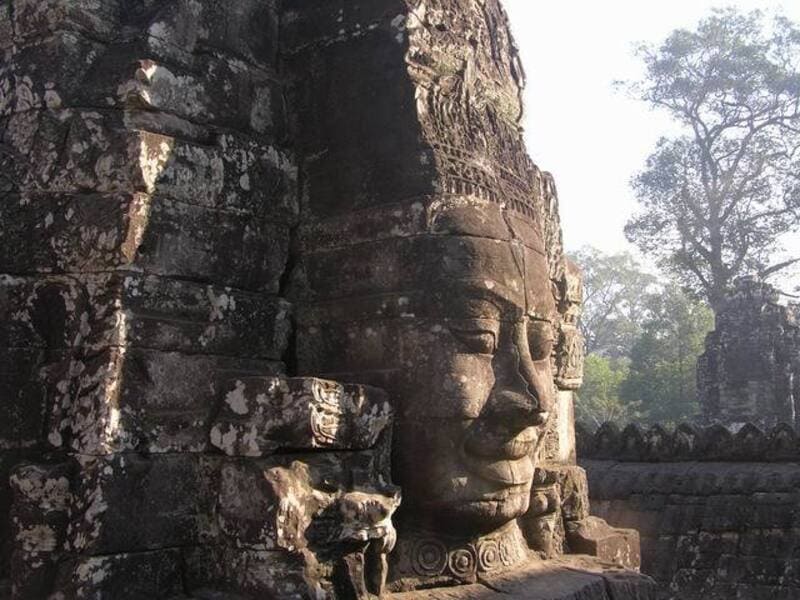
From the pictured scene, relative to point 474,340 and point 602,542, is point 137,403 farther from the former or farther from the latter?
point 602,542

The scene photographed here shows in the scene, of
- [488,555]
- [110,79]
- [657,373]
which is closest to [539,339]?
[488,555]

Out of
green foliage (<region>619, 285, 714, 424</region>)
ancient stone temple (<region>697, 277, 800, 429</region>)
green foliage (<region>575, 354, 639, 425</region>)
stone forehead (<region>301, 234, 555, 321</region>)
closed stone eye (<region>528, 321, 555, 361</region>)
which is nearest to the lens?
stone forehead (<region>301, 234, 555, 321</region>)

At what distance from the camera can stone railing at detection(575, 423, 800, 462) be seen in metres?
8.18

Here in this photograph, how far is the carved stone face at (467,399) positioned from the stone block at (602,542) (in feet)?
4.17

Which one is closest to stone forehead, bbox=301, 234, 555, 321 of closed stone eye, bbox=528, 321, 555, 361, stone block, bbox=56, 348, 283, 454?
closed stone eye, bbox=528, 321, 555, 361

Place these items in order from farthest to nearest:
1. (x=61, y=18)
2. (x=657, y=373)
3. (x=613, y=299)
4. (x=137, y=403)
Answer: (x=613, y=299) → (x=657, y=373) → (x=61, y=18) → (x=137, y=403)

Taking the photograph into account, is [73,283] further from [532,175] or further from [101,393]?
[532,175]

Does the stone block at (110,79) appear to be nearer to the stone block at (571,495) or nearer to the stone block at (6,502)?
the stone block at (6,502)

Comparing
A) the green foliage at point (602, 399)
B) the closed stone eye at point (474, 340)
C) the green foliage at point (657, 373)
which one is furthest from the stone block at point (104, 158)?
the green foliage at point (602, 399)

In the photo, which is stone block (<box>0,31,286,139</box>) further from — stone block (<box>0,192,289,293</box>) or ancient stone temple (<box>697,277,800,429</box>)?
ancient stone temple (<box>697,277,800,429</box>)

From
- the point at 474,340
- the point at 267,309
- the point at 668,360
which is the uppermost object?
the point at 668,360

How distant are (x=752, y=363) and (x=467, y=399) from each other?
611 inches

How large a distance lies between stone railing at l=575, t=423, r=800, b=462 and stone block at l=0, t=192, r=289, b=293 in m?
6.67

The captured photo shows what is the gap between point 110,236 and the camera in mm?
3031
